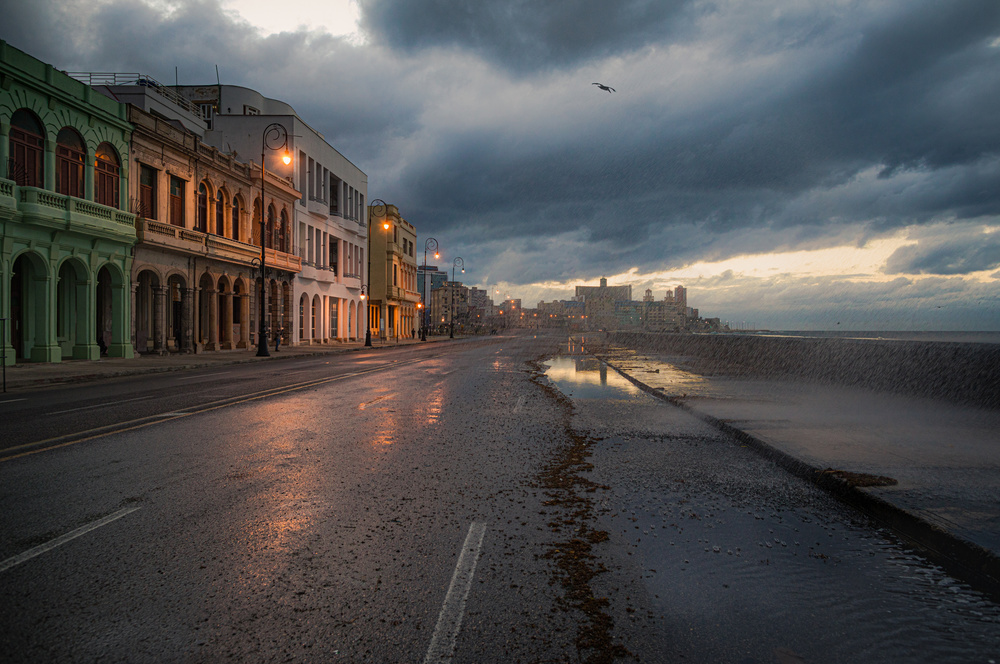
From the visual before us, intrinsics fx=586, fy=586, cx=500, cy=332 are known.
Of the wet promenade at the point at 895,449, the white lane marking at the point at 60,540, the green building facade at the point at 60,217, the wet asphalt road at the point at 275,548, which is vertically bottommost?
the wet asphalt road at the point at 275,548

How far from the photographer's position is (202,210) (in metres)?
32.4

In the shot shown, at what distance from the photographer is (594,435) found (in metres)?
8.50

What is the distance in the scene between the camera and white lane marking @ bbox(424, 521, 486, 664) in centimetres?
278

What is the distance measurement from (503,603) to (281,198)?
1703 inches

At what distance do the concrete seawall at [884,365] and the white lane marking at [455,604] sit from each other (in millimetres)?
10216

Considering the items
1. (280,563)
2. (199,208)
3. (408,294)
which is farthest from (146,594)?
(408,294)

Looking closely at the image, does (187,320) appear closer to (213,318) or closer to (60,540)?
(213,318)

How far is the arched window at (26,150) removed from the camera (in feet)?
68.8

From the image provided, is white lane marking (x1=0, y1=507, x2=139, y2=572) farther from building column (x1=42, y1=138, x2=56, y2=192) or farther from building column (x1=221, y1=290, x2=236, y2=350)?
building column (x1=221, y1=290, x2=236, y2=350)

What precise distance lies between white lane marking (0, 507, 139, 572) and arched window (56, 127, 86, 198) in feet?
78.4

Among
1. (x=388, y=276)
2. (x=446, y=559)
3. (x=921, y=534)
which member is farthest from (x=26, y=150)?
(x=388, y=276)

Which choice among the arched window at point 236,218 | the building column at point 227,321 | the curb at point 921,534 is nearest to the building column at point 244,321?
the building column at point 227,321

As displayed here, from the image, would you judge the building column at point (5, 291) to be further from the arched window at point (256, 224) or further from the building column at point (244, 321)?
the arched window at point (256, 224)

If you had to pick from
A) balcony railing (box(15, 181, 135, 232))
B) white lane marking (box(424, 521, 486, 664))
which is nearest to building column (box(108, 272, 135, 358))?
balcony railing (box(15, 181, 135, 232))
